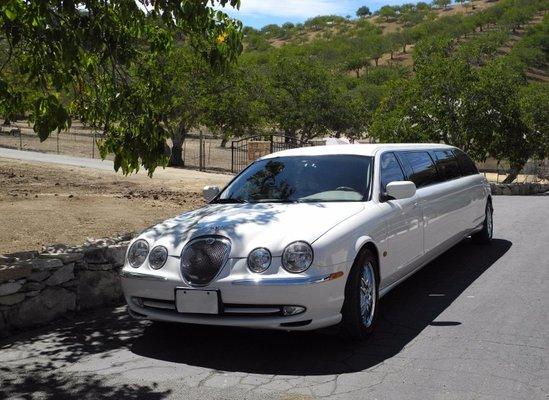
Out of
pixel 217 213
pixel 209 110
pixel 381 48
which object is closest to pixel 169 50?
pixel 217 213

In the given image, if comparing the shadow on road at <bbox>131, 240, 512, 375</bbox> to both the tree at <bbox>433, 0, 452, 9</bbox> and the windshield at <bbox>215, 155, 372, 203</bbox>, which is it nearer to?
the windshield at <bbox>215, 155, 372, 203</bbox>

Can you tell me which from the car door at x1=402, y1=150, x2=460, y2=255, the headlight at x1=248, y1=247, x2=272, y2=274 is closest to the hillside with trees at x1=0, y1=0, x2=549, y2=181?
Answer: the headlight at x1=248, y1=247, x2=272, y2=274

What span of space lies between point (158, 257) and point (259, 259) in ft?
2.82

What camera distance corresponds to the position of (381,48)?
4660 inches

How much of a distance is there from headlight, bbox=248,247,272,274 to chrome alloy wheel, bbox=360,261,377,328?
33.9 inches

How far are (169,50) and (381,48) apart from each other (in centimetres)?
11600

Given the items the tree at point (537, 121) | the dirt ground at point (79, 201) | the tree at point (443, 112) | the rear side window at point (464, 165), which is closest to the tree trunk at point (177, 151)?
the dirt ground at point (79, 201)

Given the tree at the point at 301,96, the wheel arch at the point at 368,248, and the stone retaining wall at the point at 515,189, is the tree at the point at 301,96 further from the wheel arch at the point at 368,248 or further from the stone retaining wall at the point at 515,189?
the wheel arch at the point at 368,248

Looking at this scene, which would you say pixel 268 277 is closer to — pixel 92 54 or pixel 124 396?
pixel 124 396

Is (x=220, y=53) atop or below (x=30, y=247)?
atop

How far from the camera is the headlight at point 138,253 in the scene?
529 cm

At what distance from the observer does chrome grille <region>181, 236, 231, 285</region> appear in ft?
16.0

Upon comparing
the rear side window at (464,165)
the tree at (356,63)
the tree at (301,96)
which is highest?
the tree at (356,63)

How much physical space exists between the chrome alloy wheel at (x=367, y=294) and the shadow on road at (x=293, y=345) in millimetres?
185
